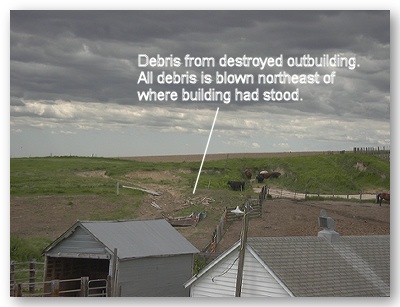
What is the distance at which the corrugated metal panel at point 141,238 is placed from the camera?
2467 cm

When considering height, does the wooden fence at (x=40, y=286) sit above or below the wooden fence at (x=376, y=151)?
below

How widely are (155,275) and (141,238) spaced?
114 centimetres

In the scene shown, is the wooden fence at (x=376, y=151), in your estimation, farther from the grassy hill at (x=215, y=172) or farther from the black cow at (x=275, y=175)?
the black cow at (x=275, y=175)

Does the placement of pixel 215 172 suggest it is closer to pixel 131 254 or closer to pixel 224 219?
pixel 224 219

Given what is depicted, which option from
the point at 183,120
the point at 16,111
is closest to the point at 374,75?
the point at 183,120

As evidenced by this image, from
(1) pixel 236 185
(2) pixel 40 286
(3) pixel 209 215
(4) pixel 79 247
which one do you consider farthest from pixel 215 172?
(2) pixel 40 286

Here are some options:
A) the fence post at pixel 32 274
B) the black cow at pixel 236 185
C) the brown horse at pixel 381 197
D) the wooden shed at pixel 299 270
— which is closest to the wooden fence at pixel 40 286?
the fence post at pixel 32 274

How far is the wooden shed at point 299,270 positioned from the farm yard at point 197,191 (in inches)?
45.2

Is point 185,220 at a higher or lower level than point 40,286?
higher

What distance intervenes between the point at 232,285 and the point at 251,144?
3.85 metres

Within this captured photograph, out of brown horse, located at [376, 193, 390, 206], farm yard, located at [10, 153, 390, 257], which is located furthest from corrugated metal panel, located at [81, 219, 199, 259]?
brown horse, located at [376, 193, 390, 206]

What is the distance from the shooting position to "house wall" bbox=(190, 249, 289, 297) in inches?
874

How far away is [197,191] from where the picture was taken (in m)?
25.8

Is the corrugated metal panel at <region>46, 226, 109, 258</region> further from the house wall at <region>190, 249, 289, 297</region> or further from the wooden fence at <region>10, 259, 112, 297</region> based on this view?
the house wall at <region>190, 249, 289, 297</region>
